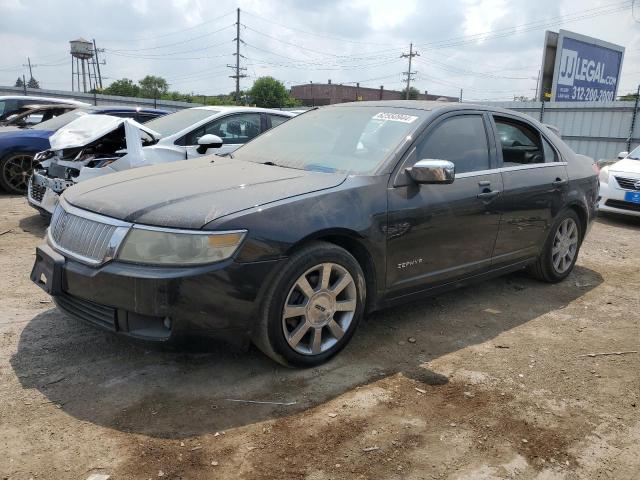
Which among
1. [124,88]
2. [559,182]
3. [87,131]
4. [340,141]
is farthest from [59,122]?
[124,88]

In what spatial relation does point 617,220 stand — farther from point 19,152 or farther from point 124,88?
point 124,88

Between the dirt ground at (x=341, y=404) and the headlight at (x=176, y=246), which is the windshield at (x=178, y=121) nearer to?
the dirt ground at (x=341, y=404)

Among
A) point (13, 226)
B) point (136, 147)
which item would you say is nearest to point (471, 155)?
point (136, 147)

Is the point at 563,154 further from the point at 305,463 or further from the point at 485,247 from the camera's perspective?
the point at 305,463

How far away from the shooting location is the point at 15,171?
26.9 feet

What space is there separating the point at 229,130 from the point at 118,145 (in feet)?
4.74

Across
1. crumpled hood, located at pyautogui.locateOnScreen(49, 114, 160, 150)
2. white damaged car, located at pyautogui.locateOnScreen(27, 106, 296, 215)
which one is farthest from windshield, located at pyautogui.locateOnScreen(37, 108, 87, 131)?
crumpled hood, located at pyautogui.locateOnScreen(49, 114, 160, 150)

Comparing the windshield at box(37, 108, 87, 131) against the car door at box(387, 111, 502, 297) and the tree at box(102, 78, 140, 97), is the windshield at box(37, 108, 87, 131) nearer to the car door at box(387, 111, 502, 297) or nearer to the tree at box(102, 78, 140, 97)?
the car door at box(387, 111, 502, 297)

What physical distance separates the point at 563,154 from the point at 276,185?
3.15 meters

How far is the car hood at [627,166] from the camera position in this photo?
8751mm

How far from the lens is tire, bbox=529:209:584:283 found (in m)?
4.99

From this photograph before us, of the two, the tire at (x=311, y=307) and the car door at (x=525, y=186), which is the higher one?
the car door at (x=525, y=186)

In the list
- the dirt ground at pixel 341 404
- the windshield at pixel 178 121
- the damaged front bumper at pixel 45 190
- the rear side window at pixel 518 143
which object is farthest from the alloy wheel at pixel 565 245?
the damaged front bumper at pixel 45 190

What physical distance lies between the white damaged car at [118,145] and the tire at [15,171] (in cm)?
162
